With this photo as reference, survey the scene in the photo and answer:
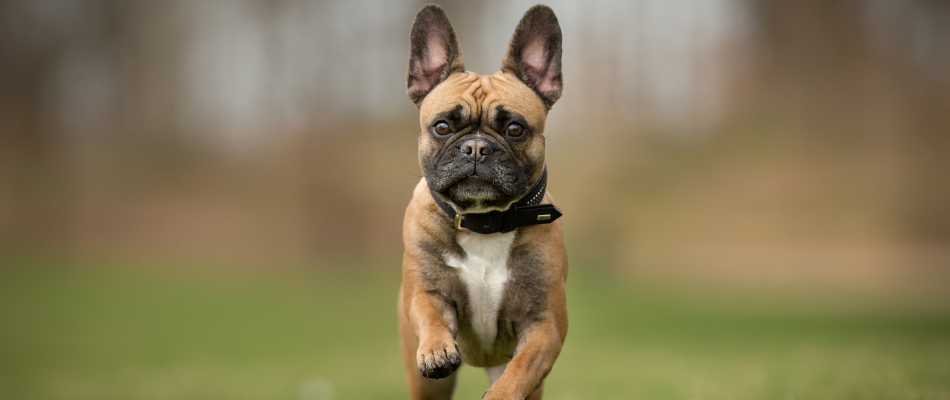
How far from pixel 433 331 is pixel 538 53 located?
3.71 feet

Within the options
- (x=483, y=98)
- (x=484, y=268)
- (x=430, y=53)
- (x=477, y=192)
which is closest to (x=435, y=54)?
(x=430, y=53)

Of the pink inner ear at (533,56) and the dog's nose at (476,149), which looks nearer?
the dog's nose at (476,149)

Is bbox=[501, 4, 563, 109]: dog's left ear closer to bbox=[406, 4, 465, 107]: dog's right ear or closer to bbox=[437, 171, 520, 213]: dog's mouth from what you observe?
bbox=[406, 4, 465, 107]: dog's right ear

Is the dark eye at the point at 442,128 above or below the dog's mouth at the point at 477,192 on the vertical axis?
above

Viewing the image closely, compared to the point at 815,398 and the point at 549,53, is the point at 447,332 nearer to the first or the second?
the point at 549,53

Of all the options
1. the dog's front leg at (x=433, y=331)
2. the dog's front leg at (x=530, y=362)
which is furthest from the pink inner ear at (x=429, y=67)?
the dog's front leg at (x=530, y=362)

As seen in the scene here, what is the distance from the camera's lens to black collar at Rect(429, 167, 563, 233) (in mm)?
2551

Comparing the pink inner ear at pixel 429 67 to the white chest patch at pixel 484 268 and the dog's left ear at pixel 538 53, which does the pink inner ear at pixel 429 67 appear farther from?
the white chest patch at pixel 484 268

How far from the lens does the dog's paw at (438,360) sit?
7.28ft

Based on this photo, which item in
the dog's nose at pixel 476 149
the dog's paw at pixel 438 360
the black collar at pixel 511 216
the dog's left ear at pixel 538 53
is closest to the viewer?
the dog's paw at pixel 438 360

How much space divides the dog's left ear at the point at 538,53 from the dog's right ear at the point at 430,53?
21cm

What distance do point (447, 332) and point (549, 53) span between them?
1.12 metres

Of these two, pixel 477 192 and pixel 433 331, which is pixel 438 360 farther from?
pixel 477 192

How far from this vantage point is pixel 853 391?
148 inches
